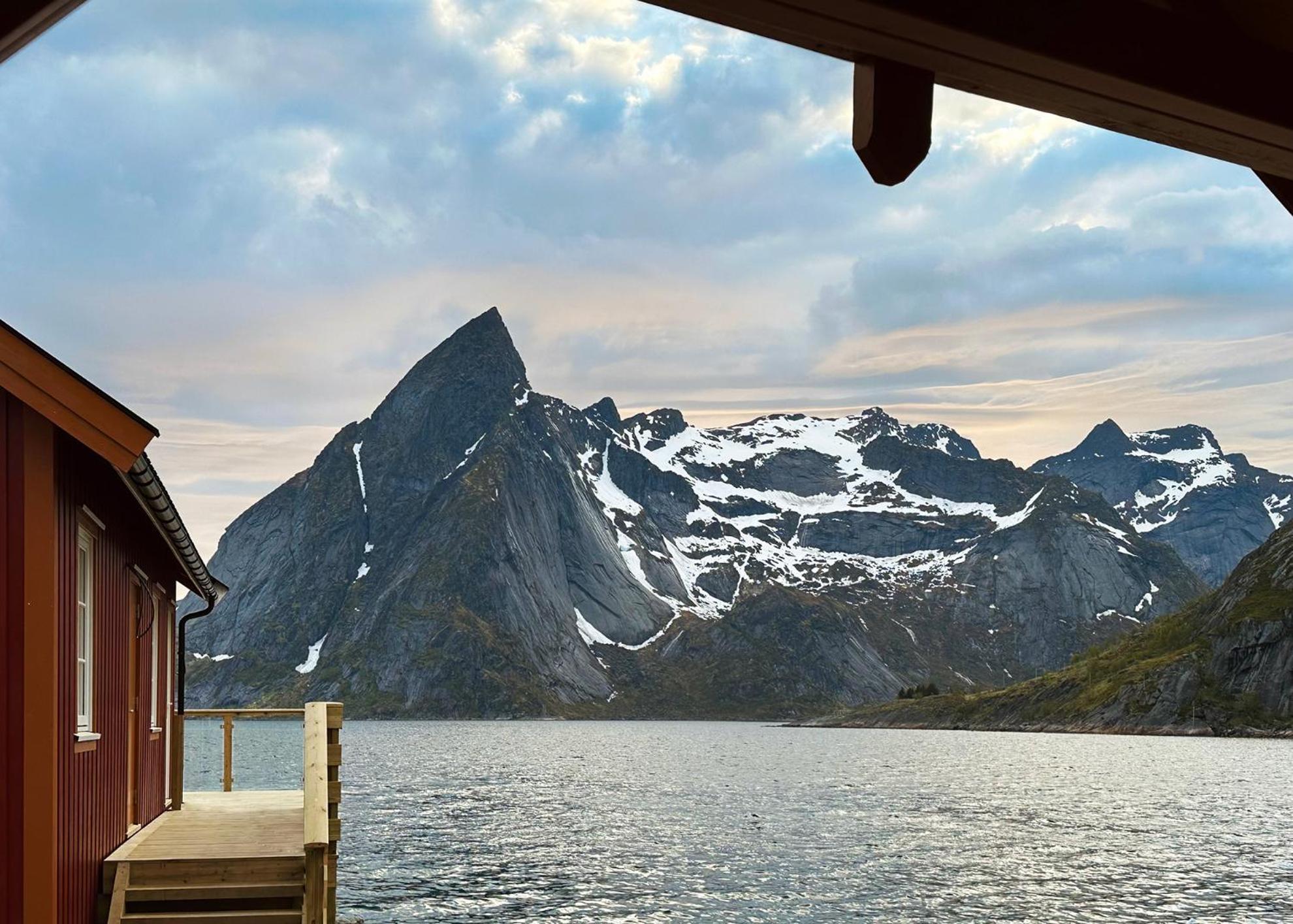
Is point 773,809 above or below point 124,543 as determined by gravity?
below

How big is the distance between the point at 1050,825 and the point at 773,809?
1199cm

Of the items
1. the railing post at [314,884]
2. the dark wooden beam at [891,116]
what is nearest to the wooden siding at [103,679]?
the railing post at [314,884]

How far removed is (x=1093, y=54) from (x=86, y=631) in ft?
38.1

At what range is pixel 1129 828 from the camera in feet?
168

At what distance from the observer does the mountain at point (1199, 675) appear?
14438cm

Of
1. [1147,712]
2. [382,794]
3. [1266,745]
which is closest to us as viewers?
[382,794]

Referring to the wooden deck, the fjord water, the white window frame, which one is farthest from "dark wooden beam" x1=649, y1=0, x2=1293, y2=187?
the fjord water

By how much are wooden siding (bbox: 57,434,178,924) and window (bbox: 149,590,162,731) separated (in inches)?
8.8

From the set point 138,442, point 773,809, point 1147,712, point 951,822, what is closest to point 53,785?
point 138,442

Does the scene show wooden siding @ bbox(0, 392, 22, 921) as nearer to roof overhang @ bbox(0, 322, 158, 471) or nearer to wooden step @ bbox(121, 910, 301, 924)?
roof overhang @ bbox(0, 322, 158, 471)

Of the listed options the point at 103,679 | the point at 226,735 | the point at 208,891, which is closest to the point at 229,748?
the point at 226,735

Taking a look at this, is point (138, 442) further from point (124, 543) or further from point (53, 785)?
point (124, 543)

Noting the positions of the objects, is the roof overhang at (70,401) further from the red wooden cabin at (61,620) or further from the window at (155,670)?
the window at (155,670)

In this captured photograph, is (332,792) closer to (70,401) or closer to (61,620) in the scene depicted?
(61,620)
